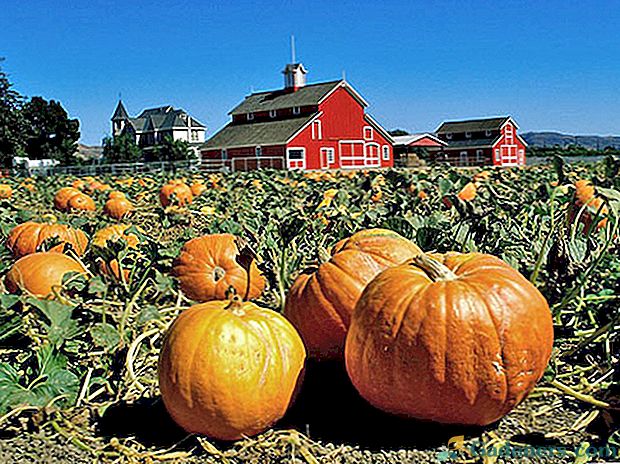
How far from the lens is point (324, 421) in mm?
2766

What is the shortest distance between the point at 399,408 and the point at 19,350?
2.19 meters

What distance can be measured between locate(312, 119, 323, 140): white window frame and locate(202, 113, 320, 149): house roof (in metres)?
0.44

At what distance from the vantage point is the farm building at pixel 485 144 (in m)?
67.6

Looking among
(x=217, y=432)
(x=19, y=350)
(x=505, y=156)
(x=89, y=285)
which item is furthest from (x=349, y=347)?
(x=505, y=156)

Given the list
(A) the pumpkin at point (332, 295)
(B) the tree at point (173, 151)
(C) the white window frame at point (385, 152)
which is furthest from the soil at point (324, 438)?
(B) the tree at point (173, 151)

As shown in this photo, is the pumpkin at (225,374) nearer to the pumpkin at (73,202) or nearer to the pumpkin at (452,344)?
the pumpkin at (452,344)

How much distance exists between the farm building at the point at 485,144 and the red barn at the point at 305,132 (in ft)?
50.0

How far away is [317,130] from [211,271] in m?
45.6

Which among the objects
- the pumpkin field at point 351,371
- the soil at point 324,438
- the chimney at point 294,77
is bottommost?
the soil at point 324,438

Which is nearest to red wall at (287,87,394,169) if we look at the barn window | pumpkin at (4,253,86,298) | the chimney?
the barn window

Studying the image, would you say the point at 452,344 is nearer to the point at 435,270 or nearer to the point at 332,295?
the point at 435,270

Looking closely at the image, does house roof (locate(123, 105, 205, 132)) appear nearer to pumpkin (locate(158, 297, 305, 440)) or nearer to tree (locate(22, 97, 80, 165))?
tree (locate(22, 97, 80, 165))

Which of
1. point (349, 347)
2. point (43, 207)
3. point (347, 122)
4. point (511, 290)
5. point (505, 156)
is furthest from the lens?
point (505, 156)

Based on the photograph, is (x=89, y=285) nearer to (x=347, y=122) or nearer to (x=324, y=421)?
(x=324, y=421)
